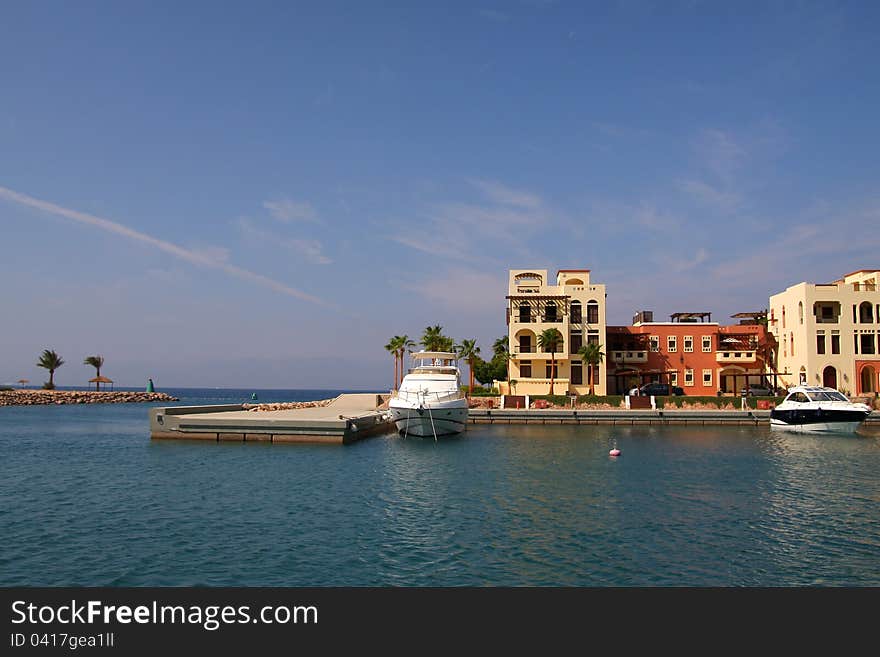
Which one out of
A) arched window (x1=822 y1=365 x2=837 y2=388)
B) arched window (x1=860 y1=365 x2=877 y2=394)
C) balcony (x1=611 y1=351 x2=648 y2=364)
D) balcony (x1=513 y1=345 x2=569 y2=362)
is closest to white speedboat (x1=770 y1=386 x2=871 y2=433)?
arched window (x1=822 y1=365 x2=837 y2=388)

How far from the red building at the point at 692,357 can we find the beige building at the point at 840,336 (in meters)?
5.37

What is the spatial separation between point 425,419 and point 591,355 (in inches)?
1166

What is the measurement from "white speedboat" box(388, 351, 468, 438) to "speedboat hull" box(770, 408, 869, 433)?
26.6 meters

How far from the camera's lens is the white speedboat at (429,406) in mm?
47406

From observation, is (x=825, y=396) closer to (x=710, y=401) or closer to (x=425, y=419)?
(x=710, y=401)

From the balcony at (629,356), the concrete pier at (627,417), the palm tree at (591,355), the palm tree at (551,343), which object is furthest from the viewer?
the balcony at (629,356)

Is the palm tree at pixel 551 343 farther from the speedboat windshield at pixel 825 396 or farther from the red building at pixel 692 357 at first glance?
the speedboat windshield at pixel 825 396

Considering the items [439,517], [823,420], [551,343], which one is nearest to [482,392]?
[551,343]

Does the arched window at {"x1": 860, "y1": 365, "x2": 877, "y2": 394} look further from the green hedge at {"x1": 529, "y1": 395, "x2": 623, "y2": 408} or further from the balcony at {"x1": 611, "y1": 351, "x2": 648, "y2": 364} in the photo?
the green hedge at {"x1": 529, "y1": 395, "x2": 623, "y2": 408}

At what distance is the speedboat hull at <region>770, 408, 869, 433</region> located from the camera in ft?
164

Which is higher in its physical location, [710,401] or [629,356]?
[629,356]

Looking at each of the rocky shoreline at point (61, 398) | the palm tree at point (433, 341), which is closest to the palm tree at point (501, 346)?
the palm tree at point (433, 341)

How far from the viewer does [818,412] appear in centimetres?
5084
